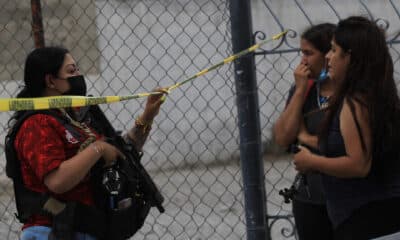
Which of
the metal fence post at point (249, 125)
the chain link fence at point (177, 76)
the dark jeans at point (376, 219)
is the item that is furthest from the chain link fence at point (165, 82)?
the dark jeans at point (376, 219)

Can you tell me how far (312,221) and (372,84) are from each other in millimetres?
835

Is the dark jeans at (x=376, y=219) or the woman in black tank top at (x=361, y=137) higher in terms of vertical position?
the woman in black tank top at (x=361, y=137)

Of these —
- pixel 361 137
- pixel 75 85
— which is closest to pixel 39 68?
pixel 75 85

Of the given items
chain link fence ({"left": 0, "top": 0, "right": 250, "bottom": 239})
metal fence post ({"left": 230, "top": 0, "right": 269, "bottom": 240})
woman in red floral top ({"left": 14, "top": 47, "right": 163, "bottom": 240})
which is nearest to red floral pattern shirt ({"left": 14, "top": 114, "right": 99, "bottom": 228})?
woman in red floral top ({"left": 14, "top": 47, "right": 163, "bottom": 240})

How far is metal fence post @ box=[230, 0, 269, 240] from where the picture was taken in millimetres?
3803

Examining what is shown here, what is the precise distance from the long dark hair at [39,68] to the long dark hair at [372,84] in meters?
1.09

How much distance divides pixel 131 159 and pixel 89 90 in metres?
3.45

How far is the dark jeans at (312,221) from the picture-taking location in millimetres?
3508

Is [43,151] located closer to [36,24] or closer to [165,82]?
[36,24]

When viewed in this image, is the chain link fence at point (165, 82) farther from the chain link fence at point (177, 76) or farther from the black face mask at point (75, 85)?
the black face mask at point (75, 85)

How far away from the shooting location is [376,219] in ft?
9.86

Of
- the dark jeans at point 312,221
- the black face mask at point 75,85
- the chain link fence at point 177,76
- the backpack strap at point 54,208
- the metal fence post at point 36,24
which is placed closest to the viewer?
the backpack strap at point 54,208

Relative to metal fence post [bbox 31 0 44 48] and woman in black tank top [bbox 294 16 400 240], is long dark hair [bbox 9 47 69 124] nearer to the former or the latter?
metal fence post [bbox 31 0 44 48]

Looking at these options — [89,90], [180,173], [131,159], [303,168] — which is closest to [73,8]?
[89,90]
